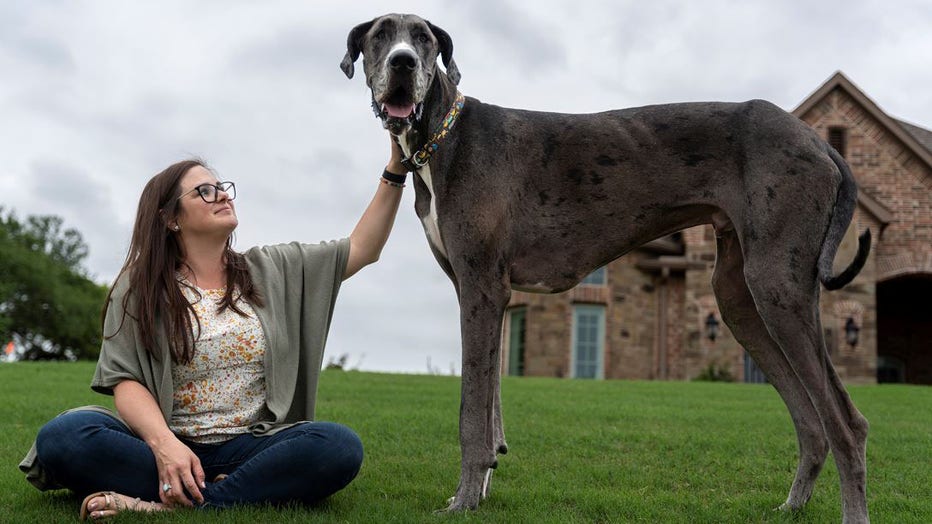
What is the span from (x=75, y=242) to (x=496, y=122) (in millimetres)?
51664

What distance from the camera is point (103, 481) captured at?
13.3 ft

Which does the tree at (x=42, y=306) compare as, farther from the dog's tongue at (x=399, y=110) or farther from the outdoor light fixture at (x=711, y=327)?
the dog's tongue at (x=399, y=110)

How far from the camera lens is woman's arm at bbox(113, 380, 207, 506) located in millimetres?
3895

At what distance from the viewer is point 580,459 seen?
6023mm

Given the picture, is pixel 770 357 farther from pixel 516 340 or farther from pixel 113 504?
pixel 516 340

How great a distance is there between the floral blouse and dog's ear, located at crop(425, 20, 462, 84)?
1.51 metres

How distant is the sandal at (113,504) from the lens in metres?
3.86

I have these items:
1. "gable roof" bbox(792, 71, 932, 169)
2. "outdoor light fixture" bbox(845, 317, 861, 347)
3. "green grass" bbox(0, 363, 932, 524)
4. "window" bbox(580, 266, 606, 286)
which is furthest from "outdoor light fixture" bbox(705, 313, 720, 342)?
"green grass" bbox(0, 363, 932, 524)

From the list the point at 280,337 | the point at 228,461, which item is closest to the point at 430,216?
the point at 280,337

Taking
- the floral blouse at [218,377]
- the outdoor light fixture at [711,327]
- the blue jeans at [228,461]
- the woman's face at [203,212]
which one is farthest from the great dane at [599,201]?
the outdoor light fixture at [711,327]

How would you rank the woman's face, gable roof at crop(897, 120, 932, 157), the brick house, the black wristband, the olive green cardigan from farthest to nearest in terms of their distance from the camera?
gable roof at crop(897, 120, 932, 157) → the brick house → the black wristband → the woman's face → the olive green cardigan

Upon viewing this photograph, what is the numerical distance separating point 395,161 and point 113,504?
80.8 inches

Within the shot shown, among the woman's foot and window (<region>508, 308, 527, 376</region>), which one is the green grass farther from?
window (<region>508, 308, 527, 376</region>)

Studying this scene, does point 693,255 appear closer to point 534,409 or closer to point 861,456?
point 534,409
